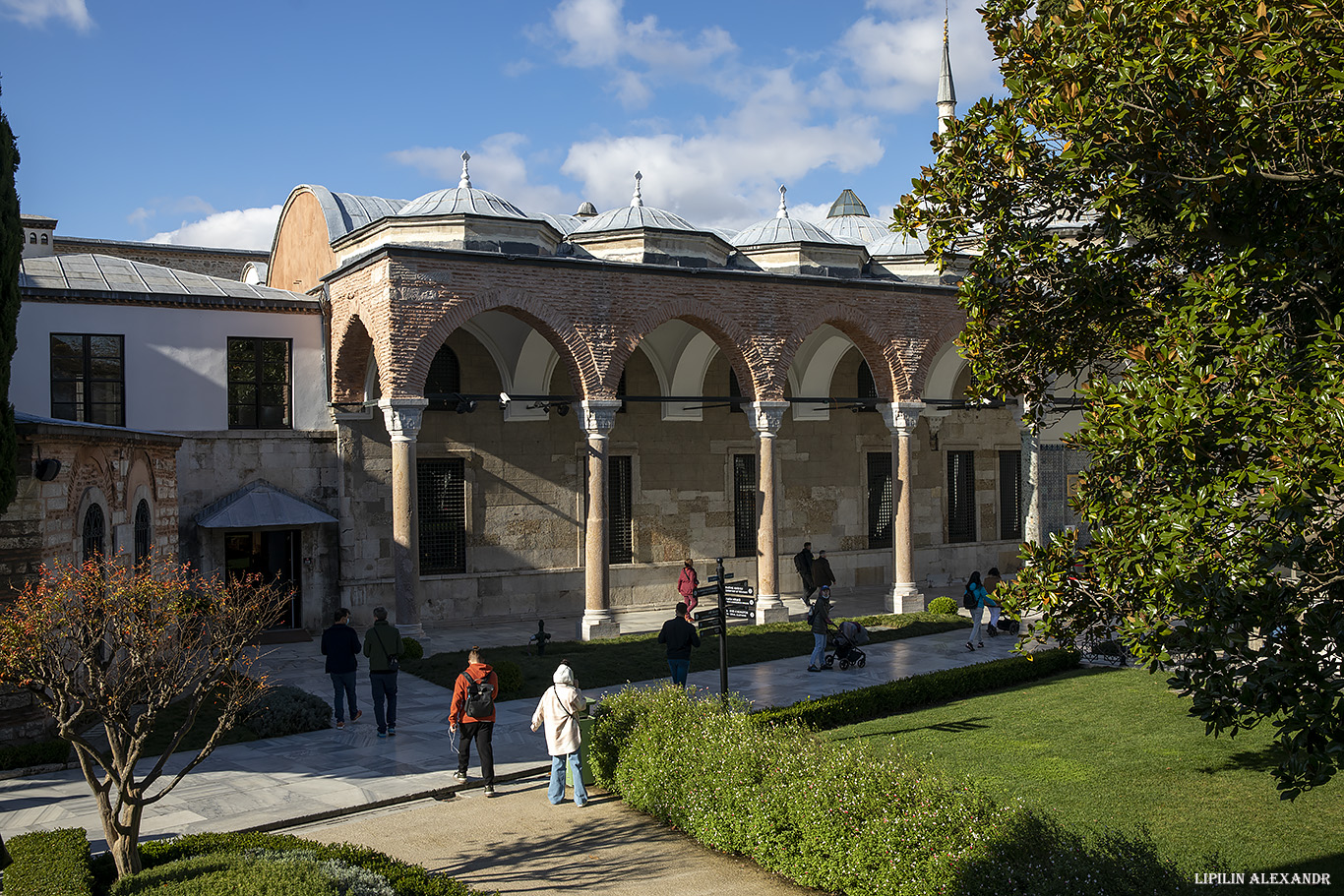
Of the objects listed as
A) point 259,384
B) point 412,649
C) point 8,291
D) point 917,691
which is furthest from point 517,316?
point 917,691

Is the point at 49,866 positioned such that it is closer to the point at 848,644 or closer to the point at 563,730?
the point at 563,730

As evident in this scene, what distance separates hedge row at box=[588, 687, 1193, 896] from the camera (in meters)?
5.91

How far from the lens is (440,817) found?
916 cm

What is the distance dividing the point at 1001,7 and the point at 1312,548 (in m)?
4.56

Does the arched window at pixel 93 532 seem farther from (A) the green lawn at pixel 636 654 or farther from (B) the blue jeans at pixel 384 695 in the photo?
Answer: (A) the green lawn at pixel 636 654

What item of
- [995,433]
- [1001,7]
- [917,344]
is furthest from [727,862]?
[995,433]


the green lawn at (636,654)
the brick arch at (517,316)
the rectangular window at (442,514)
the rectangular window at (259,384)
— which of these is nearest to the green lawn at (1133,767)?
the green lawn at (636,654)

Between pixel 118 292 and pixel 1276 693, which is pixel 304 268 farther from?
pixel 1276 693

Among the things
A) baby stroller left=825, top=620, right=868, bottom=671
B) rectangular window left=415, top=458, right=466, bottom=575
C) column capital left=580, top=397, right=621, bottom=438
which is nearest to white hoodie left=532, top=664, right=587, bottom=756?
baby stroller left=825, top=620, right=868, bottom=671

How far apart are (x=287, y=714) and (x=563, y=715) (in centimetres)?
418

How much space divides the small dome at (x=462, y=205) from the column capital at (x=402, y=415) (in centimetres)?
333

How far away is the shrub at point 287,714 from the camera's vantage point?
1179 cm

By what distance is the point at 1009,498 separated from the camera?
26.3 m

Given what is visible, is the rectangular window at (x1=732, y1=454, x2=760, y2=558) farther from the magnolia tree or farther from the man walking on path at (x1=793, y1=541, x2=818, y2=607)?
the magnolia tree
